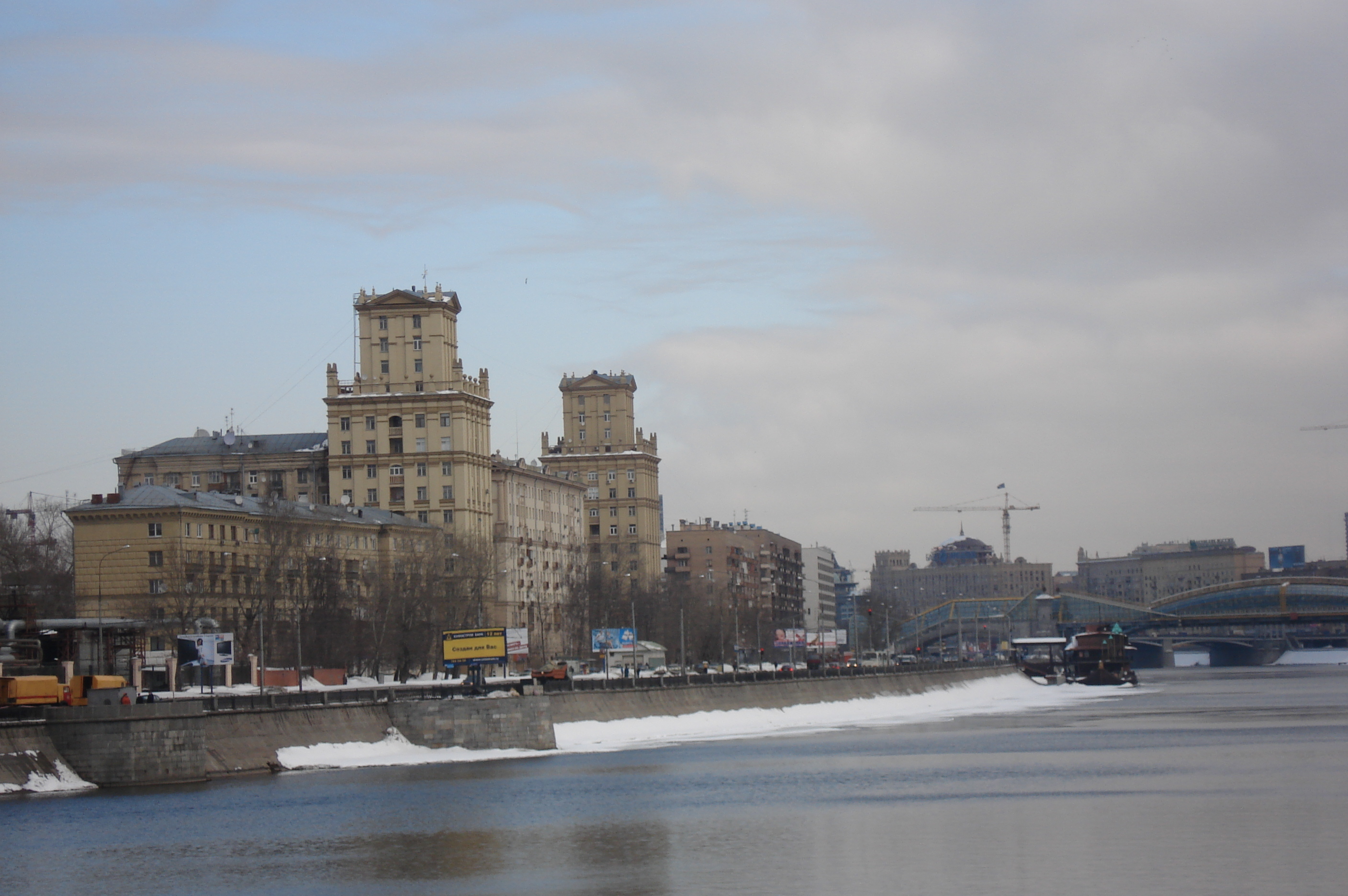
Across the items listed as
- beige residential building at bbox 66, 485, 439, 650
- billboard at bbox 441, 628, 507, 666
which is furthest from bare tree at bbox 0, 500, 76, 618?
billboard at bbox 441, 628, 507, 666

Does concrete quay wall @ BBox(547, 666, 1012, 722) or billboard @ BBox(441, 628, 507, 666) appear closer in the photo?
billboard @ BBox(441, 628, 507, 666)

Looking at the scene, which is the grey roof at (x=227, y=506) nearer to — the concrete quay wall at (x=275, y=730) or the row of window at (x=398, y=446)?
the row of window at (x=398, y=446)

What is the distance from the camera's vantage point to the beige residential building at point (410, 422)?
180 metres

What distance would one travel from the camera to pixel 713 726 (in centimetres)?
12412

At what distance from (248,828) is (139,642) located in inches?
2134

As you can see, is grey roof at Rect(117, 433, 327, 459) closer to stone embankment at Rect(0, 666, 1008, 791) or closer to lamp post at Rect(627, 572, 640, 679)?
lamp post at Rect(627, 572, 640, 679)

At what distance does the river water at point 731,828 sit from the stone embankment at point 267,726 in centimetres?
171

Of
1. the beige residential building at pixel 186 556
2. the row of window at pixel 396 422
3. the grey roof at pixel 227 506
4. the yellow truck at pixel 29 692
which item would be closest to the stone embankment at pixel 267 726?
the yellow truck at pixel 29 692

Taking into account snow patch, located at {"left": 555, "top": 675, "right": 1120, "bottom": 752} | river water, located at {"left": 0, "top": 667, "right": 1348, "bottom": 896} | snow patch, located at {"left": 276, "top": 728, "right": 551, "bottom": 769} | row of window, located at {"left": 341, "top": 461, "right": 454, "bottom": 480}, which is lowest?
snow patch, located at {"left": 555, "top": 675, "right": 1120, "bottom": 752}

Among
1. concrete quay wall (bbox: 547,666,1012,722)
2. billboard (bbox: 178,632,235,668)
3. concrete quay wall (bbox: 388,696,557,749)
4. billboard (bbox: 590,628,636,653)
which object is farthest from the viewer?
billboard (bbox: 590,628,636,653)

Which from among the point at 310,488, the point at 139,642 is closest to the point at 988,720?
the point at 139,642

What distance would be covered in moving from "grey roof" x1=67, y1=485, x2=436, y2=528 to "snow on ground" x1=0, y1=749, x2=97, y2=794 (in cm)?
6755

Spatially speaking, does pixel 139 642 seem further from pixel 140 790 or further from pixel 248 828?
pixel 248 828

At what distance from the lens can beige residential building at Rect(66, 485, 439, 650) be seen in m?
133
